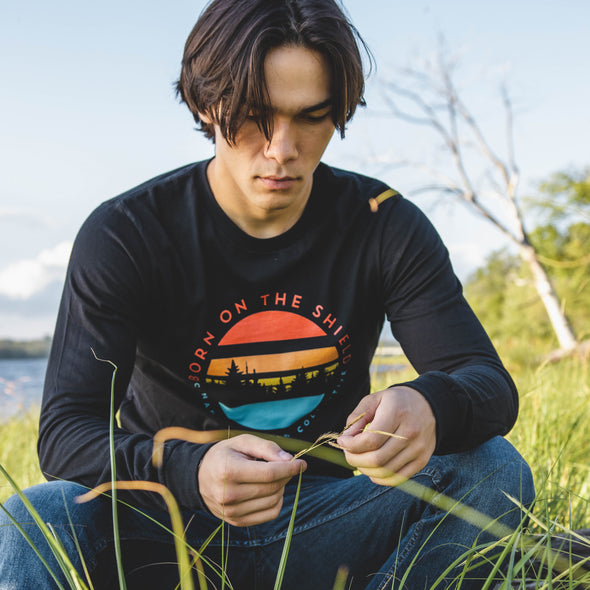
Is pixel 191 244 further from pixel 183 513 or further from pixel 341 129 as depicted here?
pixel 183 513

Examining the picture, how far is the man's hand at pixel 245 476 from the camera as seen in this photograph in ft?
3.02

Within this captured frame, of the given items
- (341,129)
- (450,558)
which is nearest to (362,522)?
(450,558)

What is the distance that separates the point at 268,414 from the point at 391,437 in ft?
1.80

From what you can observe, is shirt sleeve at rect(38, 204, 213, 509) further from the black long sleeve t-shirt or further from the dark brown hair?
the dark brown hair

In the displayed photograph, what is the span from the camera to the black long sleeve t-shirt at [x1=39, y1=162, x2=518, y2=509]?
1341mm

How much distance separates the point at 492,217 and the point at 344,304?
14.1 m

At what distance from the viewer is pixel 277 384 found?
4.89 ft

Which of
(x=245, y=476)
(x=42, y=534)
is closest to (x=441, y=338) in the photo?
(x=245, y=476)

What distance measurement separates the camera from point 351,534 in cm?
131

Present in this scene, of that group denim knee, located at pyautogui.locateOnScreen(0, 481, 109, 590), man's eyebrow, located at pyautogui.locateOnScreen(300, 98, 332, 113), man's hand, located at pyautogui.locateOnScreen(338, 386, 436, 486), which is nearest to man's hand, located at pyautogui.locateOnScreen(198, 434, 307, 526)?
man's hand, located at pyautogui.locateOnScreen(338, 386, 436, 486)

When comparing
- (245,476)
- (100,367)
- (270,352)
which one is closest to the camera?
(245,476)

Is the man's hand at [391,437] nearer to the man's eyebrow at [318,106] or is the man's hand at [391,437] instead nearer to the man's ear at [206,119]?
the man's eyebrow at [318,106]

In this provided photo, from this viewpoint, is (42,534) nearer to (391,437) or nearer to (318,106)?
(391,437)

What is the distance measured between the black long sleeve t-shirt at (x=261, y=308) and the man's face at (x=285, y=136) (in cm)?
16
